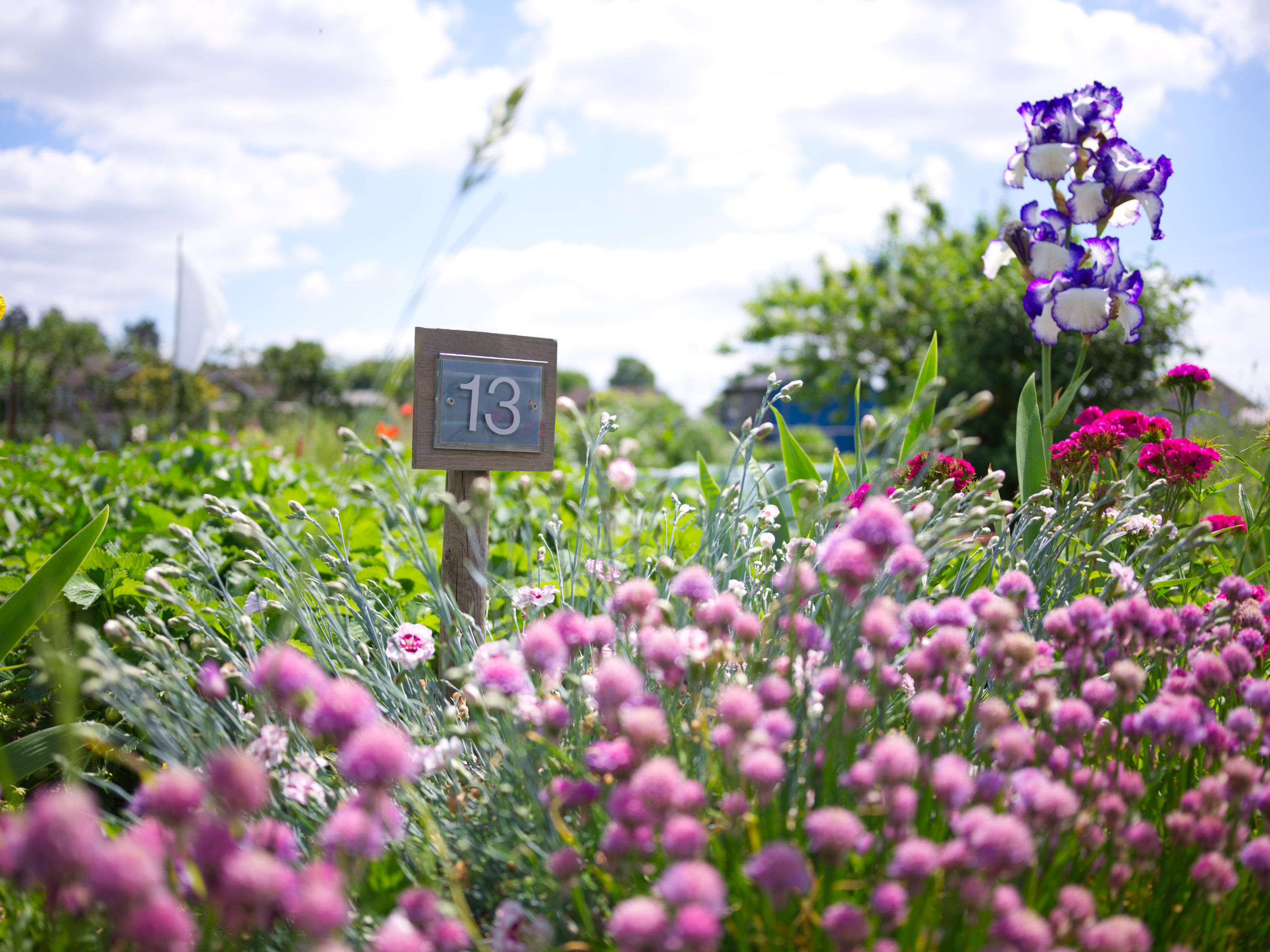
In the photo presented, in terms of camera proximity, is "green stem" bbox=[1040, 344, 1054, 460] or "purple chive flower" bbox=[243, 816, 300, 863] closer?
"purple chive flower" bbox=[243, 816, 300, 863]

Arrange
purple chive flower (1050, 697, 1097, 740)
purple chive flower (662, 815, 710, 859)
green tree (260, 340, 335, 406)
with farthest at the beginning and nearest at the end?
green tree (260, 340, 335, 406) → purple chive flower (1050, 697, 1097, 740) → purple chive flower (662, 815, 710, 859)

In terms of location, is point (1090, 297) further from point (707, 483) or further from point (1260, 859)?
point (1260, 859)

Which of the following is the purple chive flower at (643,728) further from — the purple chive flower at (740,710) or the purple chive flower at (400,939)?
the purple chive flower at (400,939)

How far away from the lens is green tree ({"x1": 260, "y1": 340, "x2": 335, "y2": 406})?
1668 inches

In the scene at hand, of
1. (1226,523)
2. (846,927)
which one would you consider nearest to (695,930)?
(846,927)

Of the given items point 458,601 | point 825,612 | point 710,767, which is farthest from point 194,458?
point 710,767

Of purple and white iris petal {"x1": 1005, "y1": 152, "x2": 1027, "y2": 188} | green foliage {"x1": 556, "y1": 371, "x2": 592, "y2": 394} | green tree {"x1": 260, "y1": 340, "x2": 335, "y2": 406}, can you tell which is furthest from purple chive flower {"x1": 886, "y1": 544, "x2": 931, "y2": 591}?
green foliage {"x1": 556, "y1": 371, "x2": 592, "y2": 394}

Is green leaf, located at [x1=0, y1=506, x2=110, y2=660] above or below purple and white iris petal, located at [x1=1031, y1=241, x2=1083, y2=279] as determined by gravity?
below

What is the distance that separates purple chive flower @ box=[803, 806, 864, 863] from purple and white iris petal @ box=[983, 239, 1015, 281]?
2.18m

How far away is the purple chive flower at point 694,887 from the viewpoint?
0.67m

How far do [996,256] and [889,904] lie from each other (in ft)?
7.50

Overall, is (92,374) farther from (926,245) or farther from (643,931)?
(643,931)

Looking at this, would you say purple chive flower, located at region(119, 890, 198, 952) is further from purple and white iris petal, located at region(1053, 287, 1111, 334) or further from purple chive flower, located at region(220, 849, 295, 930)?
purple and white iris petal, located at region(1053, 287, 1111, 334)

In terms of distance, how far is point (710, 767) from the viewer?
3.61 ft
